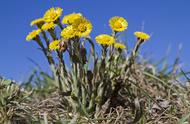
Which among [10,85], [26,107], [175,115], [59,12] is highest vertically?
[59,12]

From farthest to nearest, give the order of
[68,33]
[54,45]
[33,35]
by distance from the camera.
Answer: [33,35] < [54,45] < [68,33]

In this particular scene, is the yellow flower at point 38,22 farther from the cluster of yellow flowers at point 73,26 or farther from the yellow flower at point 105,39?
the yellow flower at point 105,39

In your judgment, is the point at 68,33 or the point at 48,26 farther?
the point at 48,26

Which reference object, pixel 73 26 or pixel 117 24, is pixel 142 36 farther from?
pixel 73 26

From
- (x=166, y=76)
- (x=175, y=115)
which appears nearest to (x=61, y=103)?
(x=175, y=115)

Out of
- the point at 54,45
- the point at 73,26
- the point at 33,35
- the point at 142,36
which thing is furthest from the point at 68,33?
the point at 142,36

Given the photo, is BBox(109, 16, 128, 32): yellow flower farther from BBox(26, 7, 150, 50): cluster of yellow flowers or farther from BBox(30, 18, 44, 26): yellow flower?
BBox(30, 18, 44, 26): yellow flower

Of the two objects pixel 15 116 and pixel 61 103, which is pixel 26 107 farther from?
pixel 61 103

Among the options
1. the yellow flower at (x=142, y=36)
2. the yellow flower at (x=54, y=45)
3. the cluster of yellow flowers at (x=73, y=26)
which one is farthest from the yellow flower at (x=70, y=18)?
the yellow flower at (x=142, y=36)
